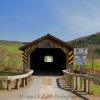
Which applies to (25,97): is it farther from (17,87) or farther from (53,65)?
(53,65)

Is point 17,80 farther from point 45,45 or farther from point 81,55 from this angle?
point 45,45

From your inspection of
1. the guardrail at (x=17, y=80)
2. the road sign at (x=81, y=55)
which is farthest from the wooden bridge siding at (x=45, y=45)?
the road sign at (x=81, y=55)

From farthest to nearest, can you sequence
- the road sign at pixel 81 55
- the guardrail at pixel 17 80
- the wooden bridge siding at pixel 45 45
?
the wooden bridge siding at pixel 45 45
the road sign at pixel 81 55
the guardrail at pixel 17 80

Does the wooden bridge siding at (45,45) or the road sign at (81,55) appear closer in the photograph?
the road sign at (81,55)

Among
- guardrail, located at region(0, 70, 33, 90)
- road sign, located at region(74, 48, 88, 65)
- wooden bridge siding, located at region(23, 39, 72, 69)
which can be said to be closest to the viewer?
guardrail, located at region(0, 70, 33, 90)

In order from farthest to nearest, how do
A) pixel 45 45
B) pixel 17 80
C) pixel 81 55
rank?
pixel 45 45, pixel 81 55, pixel 17 80

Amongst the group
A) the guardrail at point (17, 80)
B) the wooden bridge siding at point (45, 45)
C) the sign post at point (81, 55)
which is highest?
the wooden bridge siding at point (45, 45)

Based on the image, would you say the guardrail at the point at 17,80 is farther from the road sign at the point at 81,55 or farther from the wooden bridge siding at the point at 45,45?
the wooden bridge siding at the point at 45,45

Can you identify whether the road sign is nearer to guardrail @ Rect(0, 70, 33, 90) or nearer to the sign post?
the sign post

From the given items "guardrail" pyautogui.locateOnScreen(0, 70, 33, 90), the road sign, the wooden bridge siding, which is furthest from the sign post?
the wooden bridge siding

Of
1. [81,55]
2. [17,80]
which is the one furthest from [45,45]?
[17,80]

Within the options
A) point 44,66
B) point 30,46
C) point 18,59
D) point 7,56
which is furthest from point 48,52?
point 7,56

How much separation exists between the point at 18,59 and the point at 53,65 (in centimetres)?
1531

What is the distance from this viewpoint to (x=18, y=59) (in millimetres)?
60625
